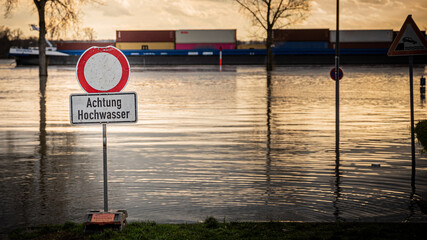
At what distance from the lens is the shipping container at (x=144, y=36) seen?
327 feet

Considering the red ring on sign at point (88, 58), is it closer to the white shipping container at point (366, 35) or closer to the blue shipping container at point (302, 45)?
the blue shipping container at point (302, 45)

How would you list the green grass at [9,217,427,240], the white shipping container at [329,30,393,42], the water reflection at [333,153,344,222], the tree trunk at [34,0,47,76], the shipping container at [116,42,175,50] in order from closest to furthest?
1. the green grass at [9,217,427,240]
2. the water reflection at [333,153,344,222]
3. the tree trunk at [34,0,47,76]
4. the white shipping container at [329,30,393,42]
5. the shipping container at [116,42,175,50]

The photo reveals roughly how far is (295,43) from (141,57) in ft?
80.0

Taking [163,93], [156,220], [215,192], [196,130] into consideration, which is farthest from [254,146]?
[163,93]

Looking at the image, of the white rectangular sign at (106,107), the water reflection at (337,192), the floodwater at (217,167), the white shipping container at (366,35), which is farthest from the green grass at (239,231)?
the white shipping container at (366,35)

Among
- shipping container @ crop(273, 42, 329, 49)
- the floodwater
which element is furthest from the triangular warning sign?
shipping container @ crop(273, 42, 329, 49)

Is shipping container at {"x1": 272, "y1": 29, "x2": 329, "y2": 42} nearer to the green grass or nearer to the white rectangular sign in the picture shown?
the white rectangular sign

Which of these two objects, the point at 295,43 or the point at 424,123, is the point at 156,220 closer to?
the point at 424,123

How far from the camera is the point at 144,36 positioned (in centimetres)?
9994

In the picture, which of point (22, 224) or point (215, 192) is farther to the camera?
point (215, 192)

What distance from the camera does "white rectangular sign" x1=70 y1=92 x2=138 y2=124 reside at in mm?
6996

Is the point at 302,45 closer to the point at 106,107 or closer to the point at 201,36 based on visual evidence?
the point at 201,36

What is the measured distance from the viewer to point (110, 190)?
28.7 feet

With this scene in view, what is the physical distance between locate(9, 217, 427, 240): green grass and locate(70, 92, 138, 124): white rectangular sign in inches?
47.1
